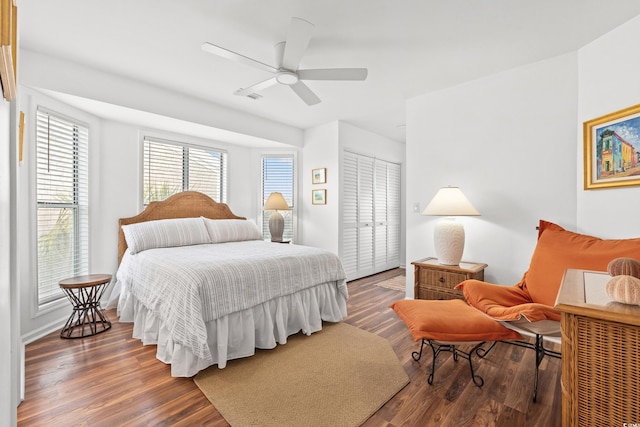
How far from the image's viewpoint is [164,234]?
3.32 metres

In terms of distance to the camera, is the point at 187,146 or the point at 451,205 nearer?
the point at 451,205

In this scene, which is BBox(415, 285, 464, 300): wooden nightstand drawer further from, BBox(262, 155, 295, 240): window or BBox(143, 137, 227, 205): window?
BBox(143, 137, 227, 205): window

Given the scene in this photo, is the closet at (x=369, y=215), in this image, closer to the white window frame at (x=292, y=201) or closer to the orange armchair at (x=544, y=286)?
the white window frame at (x=292, y=201)

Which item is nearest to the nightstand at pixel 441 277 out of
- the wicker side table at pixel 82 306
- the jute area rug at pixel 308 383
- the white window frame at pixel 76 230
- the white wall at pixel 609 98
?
the jute area rug at pixel 308 383

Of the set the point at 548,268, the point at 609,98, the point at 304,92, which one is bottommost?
the point at 548,268

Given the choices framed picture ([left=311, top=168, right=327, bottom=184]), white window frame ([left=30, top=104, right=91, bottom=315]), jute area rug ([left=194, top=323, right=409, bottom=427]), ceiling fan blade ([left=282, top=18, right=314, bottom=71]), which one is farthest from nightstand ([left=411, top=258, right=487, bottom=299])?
white window frame ([left=30, top=104, right=91, bottom=315])

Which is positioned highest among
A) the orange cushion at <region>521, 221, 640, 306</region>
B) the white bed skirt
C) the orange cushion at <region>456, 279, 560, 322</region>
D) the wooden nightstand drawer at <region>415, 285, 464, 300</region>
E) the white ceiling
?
the white ceiling

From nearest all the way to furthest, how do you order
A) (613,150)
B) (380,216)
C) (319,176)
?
(613,150), (319,176), (380,216)

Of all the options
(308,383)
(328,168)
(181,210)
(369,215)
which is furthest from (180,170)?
(308,383)

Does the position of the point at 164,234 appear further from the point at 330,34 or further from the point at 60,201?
the point at 330,34

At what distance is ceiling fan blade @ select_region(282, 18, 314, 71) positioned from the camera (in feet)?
6.11

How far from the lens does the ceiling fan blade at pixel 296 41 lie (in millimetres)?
1863

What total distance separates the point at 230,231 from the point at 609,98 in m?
3.94

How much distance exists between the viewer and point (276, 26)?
2.21 metres
